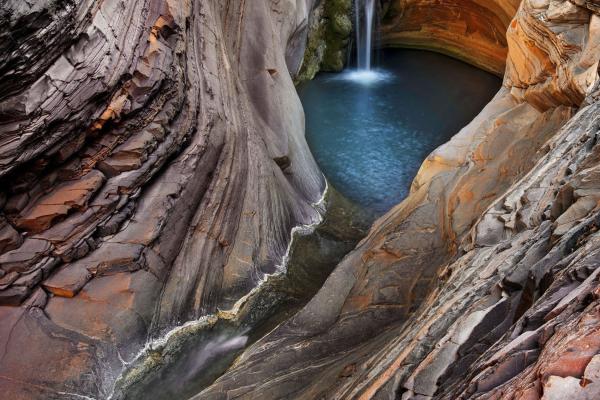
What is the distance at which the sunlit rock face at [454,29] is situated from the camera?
1625 centimetres

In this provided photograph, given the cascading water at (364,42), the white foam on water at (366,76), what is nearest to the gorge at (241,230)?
the white foam on water at (366,76)

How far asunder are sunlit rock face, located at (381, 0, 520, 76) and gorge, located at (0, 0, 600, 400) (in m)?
7.38

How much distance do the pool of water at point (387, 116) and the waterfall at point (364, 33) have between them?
2.09ft

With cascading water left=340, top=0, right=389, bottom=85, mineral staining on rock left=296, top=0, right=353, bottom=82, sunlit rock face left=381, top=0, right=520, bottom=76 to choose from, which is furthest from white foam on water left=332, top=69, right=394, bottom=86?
sunlit rock face left=381, top=0, right=520, bottom=76

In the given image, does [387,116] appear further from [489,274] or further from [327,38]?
[489,274]

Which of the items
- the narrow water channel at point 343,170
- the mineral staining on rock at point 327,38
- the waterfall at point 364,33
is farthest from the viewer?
the waterfall at point 364,33

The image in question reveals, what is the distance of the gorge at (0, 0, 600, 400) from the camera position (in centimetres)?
396

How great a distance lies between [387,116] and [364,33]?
5.20m

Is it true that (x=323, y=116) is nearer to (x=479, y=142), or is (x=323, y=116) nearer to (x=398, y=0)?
(x=479, y=142)

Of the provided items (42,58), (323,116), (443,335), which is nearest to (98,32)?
(42,58)

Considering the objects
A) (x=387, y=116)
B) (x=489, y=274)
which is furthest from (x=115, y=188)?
(x=387, y=116)

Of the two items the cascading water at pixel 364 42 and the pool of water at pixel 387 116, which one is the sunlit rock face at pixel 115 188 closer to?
the pool of water at pixel 387 116

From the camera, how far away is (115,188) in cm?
641

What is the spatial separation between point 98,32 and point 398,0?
13941mm
